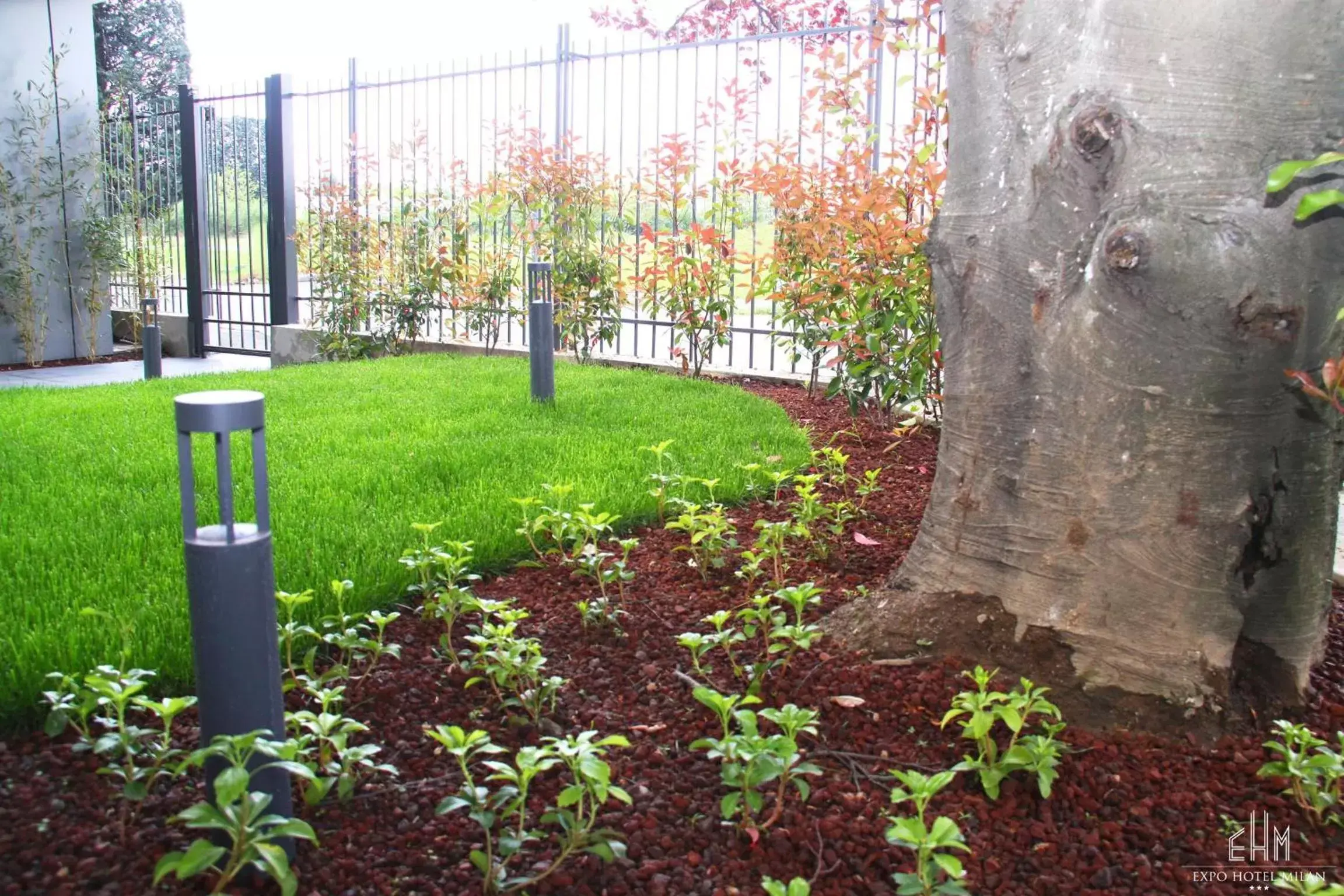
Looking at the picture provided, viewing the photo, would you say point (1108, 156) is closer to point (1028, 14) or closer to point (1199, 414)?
point (1028, 14)

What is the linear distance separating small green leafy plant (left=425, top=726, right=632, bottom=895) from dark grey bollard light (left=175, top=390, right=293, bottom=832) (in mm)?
289

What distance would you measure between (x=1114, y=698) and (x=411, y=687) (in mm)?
1571

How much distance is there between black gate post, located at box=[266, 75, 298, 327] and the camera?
10.6m

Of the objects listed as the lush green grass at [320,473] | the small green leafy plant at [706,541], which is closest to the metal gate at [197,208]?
the lush green grass at [320,473]

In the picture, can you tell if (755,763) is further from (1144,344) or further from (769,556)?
(769,556)

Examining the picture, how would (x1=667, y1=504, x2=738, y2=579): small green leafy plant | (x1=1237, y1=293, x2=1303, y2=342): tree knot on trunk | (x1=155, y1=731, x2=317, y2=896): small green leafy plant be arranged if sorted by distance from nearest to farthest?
1. (x1=155, y1=731, x2=317, y2=896): small green leafy plant
2. (x1=1237, y1=293, x2=1303, y2=342): tree knot on trunk
3. (x1=667, y1=504, x2=738, y2=579): small green leafy plant

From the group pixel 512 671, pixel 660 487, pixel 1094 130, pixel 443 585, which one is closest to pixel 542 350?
pixel 660 487

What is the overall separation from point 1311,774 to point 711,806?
1121 mm

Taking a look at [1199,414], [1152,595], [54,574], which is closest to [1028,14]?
[1199,414]

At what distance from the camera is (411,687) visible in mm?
2404

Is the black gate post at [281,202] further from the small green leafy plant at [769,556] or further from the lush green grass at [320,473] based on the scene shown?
the small green leafy plant at [769,556]

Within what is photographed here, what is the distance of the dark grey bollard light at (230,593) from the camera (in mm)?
1588

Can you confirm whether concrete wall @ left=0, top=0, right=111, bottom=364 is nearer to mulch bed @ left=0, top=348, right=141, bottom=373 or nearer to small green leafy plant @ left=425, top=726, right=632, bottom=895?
mulch bed @ left=0, top=348, right=141, bottom=373

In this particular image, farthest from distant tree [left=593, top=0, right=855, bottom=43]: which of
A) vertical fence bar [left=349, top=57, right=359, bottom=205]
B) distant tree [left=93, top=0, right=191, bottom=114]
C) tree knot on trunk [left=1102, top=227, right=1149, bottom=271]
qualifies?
distant tree [left=93, top=0, right=191, bottom=114]
